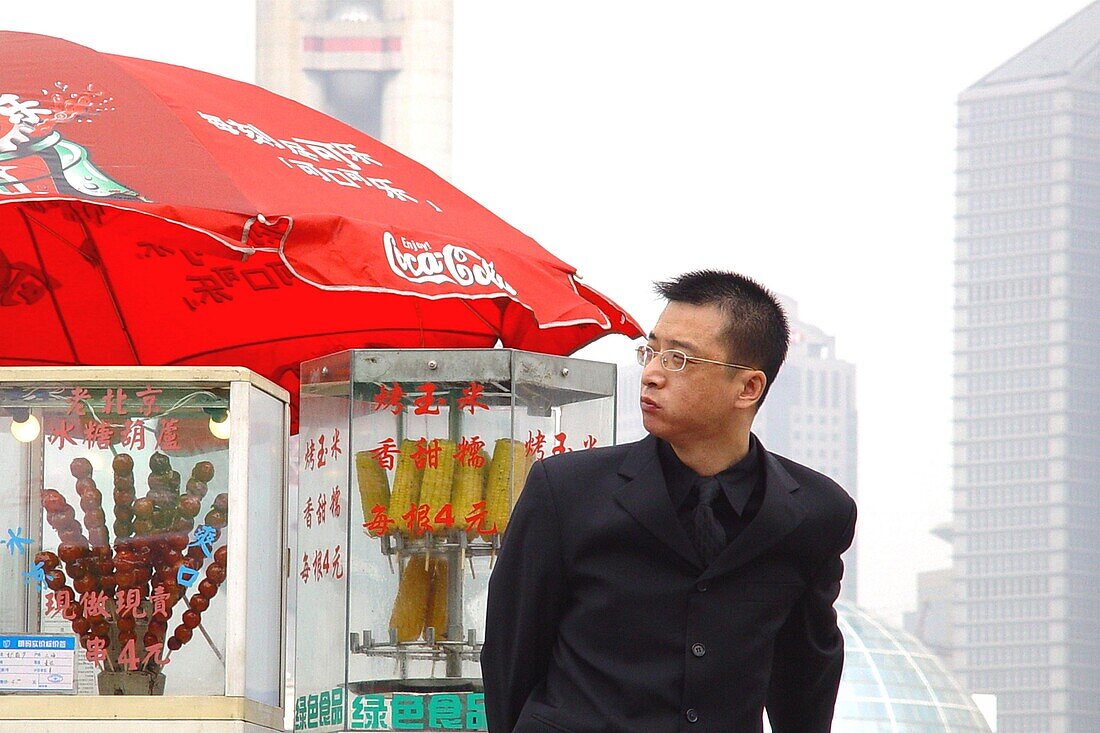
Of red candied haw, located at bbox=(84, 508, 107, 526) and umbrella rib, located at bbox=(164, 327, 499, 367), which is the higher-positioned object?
umbrella rib, located at bbox=(164, 327, 499, 367)

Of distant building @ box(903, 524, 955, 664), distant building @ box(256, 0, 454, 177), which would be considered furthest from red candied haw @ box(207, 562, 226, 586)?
distant building @ box(903, 524, 955, 664)

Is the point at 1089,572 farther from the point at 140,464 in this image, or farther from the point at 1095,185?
the point at 140,464

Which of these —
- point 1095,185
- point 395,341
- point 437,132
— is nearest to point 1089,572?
point 1095,185

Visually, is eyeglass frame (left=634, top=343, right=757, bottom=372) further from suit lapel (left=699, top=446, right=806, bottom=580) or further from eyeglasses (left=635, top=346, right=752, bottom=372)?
suit lapel (left=699, top=446, right=806, bottom=580)

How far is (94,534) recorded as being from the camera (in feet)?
11.8

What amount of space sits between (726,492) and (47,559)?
1.87m

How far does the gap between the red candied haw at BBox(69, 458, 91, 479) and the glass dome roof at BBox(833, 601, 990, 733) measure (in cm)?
3750

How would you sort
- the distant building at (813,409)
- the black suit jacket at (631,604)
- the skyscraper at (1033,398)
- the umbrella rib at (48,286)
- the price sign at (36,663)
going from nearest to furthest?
the black suit jacket at (631,604) < the price sign at (36,663) < the umbrella rib at (48,286) < the skyscraper at (1033,398) < the distant building at (813,409)

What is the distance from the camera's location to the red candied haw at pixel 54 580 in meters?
3.54

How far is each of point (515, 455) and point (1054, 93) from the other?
4004 inches

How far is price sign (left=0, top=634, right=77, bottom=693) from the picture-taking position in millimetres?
3498

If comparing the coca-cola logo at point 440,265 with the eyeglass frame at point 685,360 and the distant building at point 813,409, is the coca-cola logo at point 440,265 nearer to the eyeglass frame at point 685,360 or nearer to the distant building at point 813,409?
the eyeglass frame at point 685,360

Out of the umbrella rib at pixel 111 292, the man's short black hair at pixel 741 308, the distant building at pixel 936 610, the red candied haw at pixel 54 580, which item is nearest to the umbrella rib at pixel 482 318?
the umbrella rib at pixel 111 292

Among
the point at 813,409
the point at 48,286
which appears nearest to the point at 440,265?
the point at 48,286
